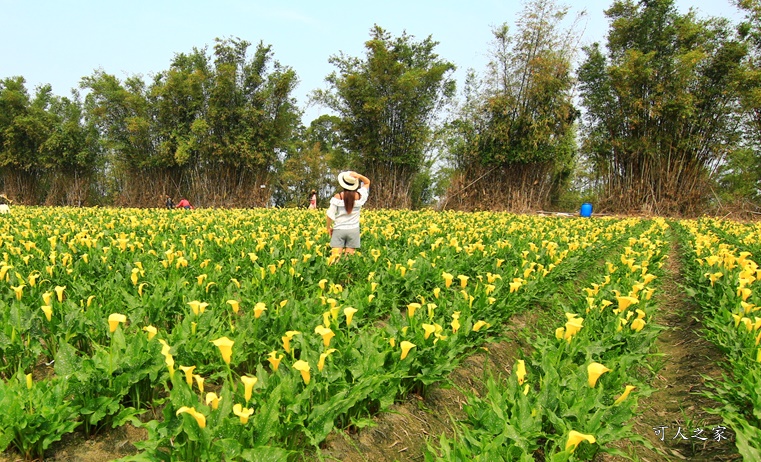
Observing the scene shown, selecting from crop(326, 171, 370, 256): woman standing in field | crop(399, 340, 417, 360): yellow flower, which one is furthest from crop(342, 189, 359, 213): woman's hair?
crop(399, 340, 417, 360): yellow flower

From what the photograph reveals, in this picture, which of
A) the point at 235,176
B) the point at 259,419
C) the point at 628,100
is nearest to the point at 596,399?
the point at 259,419

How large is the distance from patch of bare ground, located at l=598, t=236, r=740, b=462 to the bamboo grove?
63.4 ft

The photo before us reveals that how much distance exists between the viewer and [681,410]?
3219 millimetres

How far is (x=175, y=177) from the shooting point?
2911 cm

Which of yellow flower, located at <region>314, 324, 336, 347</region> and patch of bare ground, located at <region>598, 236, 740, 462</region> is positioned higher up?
yellow flower, located at <region>314, 324, 336, 347</region>

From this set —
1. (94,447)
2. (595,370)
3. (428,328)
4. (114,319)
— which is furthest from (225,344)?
(595,370)

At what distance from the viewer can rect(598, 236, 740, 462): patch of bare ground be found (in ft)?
8.97

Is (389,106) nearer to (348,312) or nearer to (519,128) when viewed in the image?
(519,128)

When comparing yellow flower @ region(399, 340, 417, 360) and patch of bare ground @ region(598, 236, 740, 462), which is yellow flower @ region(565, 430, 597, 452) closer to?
patch of bare ground @ region(598, 236, 740, 462)

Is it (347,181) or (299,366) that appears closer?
(299,366)

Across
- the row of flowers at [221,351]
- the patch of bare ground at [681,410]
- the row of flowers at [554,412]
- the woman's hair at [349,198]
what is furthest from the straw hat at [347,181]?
the patch of bare ground at [681,410]

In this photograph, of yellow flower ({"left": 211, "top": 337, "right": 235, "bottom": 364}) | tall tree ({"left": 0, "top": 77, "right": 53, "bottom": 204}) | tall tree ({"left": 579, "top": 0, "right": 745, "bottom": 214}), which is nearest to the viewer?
yellow flower ({"left": 211, "top": 337, "right": 235, "bottom": 364})

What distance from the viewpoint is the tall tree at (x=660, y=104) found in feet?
66.0

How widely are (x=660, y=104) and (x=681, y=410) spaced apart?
21.4 m
